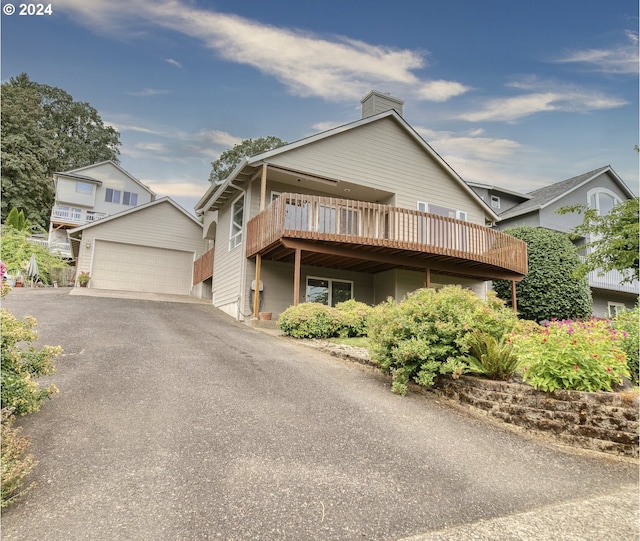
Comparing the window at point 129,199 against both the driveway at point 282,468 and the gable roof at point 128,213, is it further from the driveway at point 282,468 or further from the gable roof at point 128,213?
the driveway at point 282,468

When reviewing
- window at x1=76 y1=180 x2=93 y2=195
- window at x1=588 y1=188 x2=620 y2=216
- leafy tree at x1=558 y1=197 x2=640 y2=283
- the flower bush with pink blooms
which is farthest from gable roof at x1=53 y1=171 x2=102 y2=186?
the flower bush with pink blooms

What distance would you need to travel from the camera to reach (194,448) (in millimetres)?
3533

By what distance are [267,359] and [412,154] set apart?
1193 cm

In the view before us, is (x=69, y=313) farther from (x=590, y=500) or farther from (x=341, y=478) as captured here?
(x=590, y=500)

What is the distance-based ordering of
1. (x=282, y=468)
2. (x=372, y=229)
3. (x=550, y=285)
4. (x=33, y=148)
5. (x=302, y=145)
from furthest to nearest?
1. (x=33, y=148)
2. (x=550, y=285)
3. (x=302, y=145)
4. (x=372, y=229)
5. (x=282, y=468)

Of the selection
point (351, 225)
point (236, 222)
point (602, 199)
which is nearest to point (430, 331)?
point (351, 225)

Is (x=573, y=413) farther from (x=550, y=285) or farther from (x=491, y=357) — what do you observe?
(x=550, y=285)

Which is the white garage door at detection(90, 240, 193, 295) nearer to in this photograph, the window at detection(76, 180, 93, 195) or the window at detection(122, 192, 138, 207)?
the window at detection(76, 180, 93, 195)

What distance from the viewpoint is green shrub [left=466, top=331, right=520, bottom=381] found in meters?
5.36

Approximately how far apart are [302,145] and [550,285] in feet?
35.0

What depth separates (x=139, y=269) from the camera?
20438mm

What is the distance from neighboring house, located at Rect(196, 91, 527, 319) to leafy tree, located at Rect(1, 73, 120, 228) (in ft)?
85.5

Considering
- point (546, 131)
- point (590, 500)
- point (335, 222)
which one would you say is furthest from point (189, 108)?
point (590, 500)

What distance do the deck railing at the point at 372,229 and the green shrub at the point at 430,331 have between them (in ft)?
17.4
